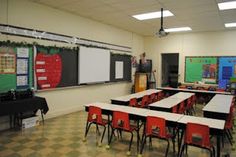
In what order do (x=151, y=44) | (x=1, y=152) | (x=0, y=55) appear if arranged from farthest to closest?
1. (x=151, y=44)
2. (x=0, y=55)
3. (x=1, y=152)

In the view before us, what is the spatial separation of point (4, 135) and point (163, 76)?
8.50 m

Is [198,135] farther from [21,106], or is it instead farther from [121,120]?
[21,106]

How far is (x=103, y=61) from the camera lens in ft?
25.4

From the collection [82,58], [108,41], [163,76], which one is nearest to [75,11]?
[82,58]

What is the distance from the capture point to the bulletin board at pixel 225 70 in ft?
28.0

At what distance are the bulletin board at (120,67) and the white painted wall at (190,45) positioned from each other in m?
1.83

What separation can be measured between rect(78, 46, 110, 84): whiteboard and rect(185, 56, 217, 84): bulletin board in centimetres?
415

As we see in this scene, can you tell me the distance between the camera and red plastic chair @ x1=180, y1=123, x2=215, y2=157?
2.90 meters

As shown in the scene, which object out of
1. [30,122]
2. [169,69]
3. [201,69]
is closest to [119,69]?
[201,69]

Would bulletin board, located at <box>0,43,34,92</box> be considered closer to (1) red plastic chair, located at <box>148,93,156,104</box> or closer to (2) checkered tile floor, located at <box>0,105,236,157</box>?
(2) checkered tile floor, located at <box>0,105,236,157</box>

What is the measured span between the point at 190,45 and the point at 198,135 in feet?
24.2

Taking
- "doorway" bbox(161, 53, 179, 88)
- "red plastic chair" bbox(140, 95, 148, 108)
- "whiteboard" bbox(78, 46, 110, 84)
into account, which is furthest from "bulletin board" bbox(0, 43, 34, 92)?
"doorway" bbox(161, 53, 179, 88)

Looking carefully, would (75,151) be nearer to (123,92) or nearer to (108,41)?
(108,41)

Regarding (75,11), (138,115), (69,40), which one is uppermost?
(75,11)
